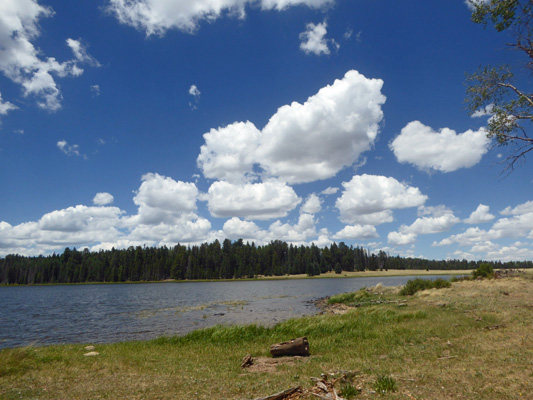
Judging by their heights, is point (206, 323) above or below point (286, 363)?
below

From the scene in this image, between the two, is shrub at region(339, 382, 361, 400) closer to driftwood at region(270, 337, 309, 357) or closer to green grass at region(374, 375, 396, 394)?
green grass at region(374, 375, 396, 394)

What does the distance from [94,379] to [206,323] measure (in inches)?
932

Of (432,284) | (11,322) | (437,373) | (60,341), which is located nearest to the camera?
(437,373)

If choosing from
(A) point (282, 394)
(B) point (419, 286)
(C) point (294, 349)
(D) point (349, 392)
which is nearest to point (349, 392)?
(D) point (349, 392)

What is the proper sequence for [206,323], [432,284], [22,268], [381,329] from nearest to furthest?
[381,329], [206,323], [432,284], [22,268]

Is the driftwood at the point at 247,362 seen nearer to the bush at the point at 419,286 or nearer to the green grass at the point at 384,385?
the green grass at the point at 384,385

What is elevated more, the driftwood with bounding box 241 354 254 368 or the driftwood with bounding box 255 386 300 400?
the driftwood with bounding box 255 386 300 400

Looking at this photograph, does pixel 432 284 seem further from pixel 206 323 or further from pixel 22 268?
pixel 22 268

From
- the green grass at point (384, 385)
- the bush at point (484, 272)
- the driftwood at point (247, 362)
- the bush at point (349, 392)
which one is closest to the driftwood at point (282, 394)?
the bush at point (349, 392)

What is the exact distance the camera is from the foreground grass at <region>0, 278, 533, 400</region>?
10.5 m

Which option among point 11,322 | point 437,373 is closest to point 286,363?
point 437,373

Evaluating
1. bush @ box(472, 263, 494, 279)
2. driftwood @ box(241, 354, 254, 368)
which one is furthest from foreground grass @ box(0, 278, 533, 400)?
bush @ box(472, 263, 494, 279)

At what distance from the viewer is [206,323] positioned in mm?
35875

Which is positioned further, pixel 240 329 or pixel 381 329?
pixel 240 329
